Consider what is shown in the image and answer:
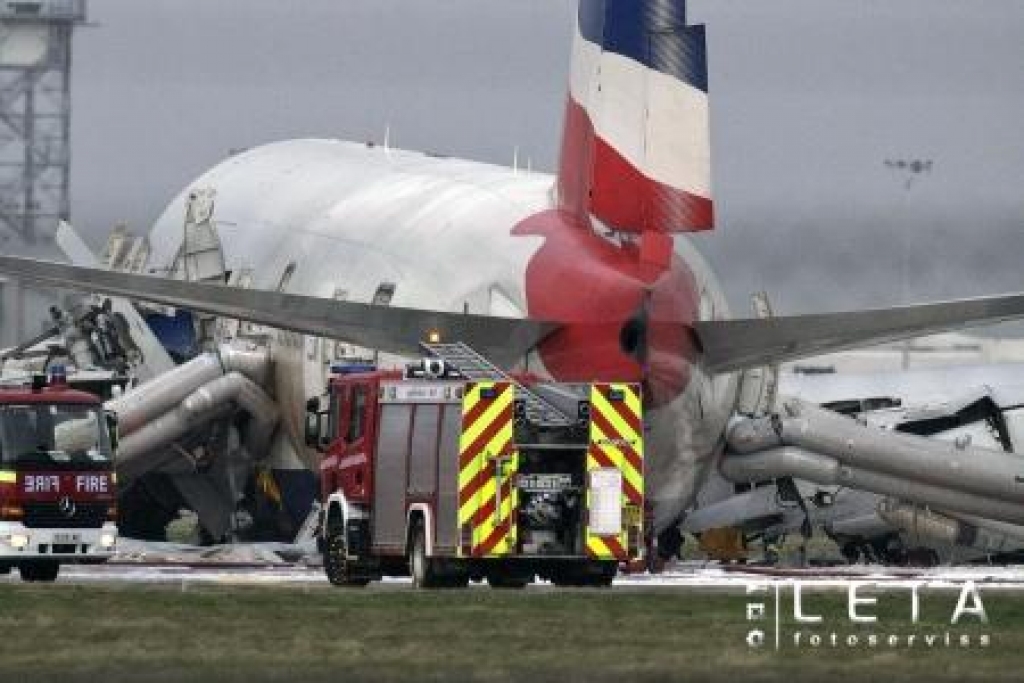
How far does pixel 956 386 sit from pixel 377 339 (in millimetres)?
37531

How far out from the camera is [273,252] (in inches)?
2699

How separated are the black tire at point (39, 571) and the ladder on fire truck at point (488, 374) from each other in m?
6.68

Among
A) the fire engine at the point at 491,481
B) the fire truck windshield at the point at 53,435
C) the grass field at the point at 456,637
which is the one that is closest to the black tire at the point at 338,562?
the fire engine at the point at 491,481

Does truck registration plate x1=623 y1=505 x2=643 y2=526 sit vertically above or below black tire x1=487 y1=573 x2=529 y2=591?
above

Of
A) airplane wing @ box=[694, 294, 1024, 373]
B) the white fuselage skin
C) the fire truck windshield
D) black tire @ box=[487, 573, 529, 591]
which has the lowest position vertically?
black tire @ box=[487, 573, 529, 591]

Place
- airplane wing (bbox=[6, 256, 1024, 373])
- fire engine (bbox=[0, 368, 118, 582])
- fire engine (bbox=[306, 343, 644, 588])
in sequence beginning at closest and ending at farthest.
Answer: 1. fire engine (bbox=[306, 343, 644, 588])
2. airplane wing (bbox=[6, 256, 1024, 373])
3. fire engine (bbox=[0, 368, 118, 582])

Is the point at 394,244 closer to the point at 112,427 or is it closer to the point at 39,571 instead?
the point at 112,427

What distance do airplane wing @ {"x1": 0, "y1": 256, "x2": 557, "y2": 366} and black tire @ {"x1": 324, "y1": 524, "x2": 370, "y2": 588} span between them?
3.24 m

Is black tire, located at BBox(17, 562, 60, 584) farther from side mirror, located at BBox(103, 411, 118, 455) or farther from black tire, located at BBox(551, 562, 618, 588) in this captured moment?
black tire, located at BBox(551, 562, 618, 588)

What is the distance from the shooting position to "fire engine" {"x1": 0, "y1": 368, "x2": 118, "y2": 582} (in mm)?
54062

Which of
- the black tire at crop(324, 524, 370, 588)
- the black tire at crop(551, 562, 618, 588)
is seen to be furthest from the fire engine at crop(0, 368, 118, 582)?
the black tire at crop(551, 562, 618, 588)

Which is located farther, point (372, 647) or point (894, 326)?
point (894, 326)

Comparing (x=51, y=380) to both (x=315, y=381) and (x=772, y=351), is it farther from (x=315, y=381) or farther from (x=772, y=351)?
(x=772, y=351)

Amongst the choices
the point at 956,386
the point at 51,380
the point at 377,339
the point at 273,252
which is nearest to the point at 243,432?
the point at 273,252
